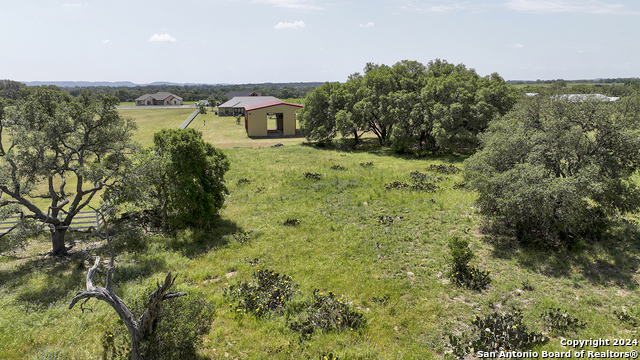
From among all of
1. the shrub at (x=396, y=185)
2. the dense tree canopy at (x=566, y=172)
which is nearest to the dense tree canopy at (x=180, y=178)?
the shrub at (x=396, y=185)

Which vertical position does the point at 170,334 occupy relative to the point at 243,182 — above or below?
below

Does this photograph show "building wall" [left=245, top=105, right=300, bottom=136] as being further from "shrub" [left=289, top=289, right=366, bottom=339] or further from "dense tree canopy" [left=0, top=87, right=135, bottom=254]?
"shrub" [left=289, top=289, right=366, bottom=339]

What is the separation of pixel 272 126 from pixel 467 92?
3827cm

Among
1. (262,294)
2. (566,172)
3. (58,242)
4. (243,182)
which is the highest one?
(566,172)

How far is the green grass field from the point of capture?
8180 mm

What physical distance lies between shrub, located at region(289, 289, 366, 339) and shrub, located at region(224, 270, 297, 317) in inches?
36.7

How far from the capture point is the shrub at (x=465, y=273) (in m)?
10.5

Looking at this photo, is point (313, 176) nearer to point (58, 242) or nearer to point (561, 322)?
point (58, 242)

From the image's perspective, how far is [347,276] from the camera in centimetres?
1131

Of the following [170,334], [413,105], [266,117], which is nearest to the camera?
[170,334]

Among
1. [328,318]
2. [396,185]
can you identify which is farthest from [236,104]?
[328,318]

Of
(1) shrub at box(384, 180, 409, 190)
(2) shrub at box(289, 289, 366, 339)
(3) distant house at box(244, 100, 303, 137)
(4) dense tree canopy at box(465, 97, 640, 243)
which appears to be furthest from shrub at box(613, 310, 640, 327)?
(3) distant house at box(244, 100, 303, 137)

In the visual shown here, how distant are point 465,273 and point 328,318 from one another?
532 cm

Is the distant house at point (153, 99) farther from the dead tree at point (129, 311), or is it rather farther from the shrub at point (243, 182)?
the dead tree at point (129, 311)
